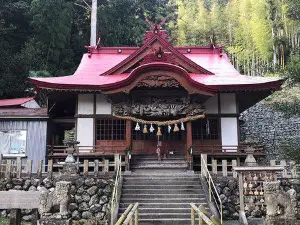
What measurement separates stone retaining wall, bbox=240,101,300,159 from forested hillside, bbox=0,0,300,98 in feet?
13.6

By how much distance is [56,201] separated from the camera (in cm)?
716

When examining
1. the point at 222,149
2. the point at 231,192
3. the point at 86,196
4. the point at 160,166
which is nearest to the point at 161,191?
the point at 231,192

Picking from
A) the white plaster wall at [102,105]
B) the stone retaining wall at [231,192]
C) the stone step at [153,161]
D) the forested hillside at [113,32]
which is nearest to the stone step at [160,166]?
the stone step at [153,161]

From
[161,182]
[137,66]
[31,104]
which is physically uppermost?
[137,66]

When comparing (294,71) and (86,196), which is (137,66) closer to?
(86,196)

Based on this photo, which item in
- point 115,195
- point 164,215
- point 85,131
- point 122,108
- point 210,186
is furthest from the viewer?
point 85,131

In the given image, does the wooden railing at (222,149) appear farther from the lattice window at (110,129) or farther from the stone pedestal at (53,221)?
the stone pedestal at (53,221)

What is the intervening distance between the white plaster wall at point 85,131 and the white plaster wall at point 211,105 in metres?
5.24

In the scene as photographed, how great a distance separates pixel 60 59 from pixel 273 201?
2478cm

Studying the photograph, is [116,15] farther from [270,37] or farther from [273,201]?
[273,201]

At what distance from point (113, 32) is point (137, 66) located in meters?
16.8

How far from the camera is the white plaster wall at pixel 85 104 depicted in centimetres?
1563

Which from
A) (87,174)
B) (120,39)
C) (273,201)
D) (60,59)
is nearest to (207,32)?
(120,39)

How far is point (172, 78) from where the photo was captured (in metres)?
14.4
